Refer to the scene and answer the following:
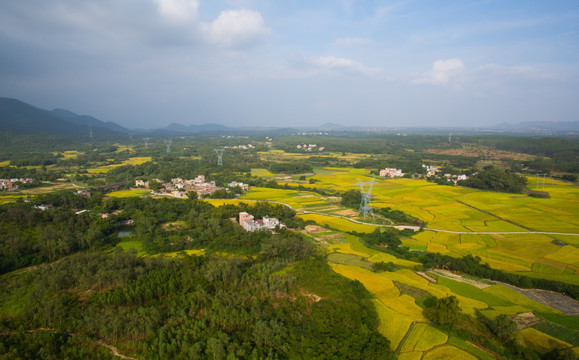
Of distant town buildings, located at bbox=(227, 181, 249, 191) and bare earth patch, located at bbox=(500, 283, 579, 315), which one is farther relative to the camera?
distant town buildings, located at bbox=(227, 181, 249, 191)

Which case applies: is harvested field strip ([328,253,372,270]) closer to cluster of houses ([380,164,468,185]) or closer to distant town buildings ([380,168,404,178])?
cluster of houses ([380,164,468,185])

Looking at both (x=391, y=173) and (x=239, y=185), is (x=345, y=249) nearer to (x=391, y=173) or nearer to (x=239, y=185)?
(x=239, y=185)

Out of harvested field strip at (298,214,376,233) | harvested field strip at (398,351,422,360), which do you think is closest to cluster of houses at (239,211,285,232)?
harvested field strip at (298,214,376,233)

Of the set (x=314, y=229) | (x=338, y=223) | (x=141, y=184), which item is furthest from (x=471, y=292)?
(x=141, y=184)

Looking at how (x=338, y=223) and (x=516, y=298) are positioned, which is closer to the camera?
(x=516, y=298)

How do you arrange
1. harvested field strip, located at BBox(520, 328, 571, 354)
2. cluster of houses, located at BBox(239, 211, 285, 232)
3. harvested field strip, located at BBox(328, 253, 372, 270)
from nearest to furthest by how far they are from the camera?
1. harvested field strip, located at BBox(520, 328, 571, 354)
2. harvested field strip, located at BBox(328, 253, 372, 270)
3. cluster of houses, located at BBox(239, 211, 285, 232)

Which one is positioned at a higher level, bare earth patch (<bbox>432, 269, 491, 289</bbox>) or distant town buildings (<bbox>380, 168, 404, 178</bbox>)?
distant town buildings (<bbox>380, 168, 404, 178</bbox>)

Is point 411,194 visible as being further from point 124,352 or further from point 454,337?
point 124,352
